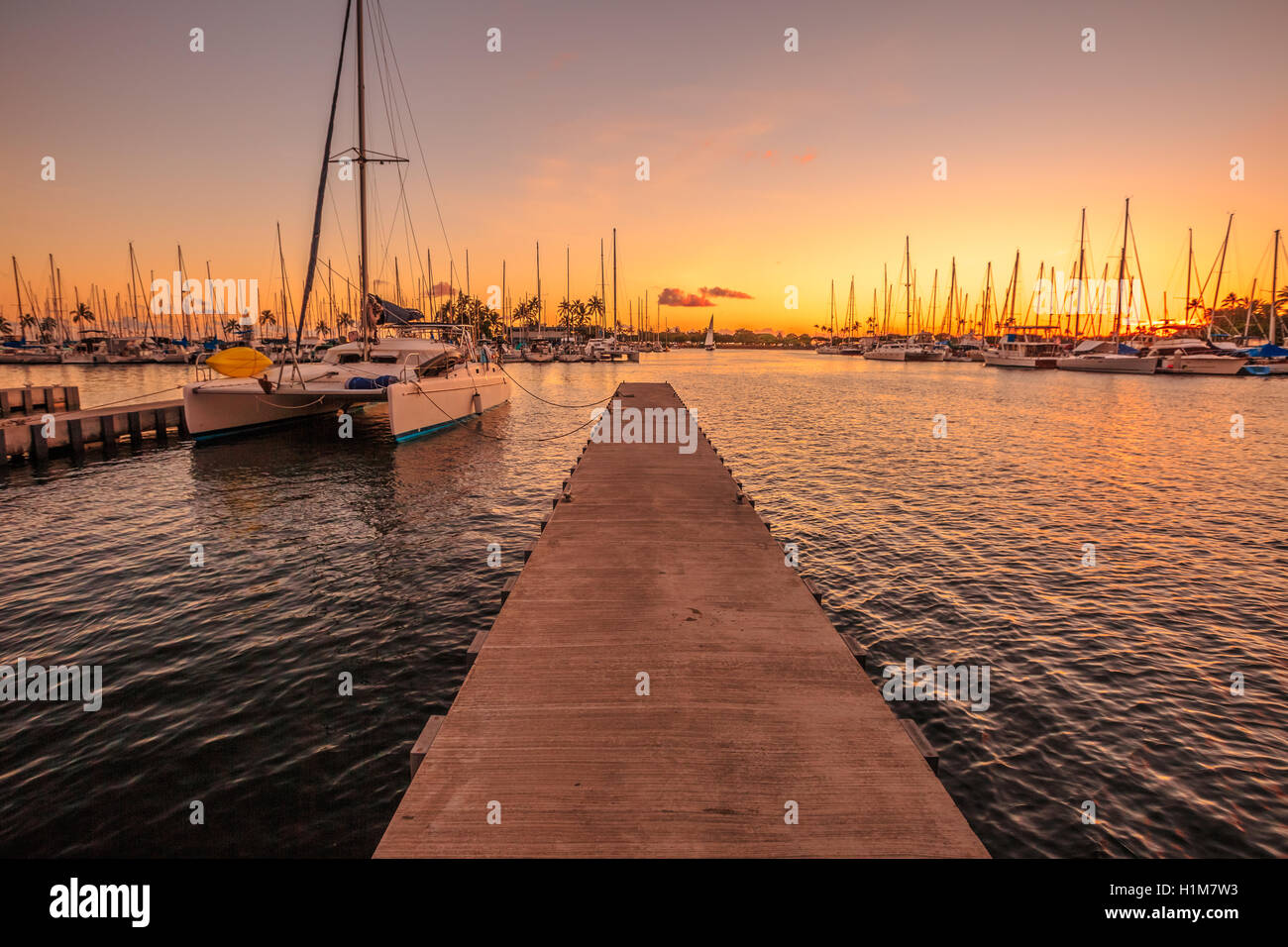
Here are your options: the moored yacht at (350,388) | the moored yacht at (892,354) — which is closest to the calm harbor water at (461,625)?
the moored yacht at (350,388)

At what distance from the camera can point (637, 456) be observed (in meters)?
16.8

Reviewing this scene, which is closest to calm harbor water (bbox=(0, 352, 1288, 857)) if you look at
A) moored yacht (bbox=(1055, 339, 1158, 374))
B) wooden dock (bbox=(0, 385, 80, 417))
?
wooden dock (bbox=(0, 385, 80, 417))

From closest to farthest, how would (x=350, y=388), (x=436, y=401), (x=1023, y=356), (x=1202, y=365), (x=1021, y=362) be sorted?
1. (x=350, y=388)
2. (x=436, y=401)
3. (x=1202, y=365)
4. (x=1021, y=362)
5. (x=1023, y=356)

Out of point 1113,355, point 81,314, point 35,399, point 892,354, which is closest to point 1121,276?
point 1113,355

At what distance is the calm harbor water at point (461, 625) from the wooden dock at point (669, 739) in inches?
60.0

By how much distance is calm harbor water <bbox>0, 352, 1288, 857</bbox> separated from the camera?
531 cm

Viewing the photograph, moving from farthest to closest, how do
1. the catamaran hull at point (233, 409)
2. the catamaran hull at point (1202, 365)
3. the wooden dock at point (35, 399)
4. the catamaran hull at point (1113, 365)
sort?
the catamaran hull at point (1113, 365) < the catamaran hull at point (1202, 365) < the wooden dock at point (35, 399) < the catamaran hull at point (233, 409)

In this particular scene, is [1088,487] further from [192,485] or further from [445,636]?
[192,485]

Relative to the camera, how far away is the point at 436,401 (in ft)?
79.3

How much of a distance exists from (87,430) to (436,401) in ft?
38.3

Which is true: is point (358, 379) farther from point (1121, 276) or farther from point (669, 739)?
point (1121, 276)

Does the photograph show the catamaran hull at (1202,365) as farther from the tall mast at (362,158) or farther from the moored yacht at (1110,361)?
the tall mast at (362,158)

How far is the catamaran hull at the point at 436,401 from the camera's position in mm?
21375

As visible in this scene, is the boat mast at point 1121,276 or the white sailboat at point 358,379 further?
the boat mast at point 1121,276
